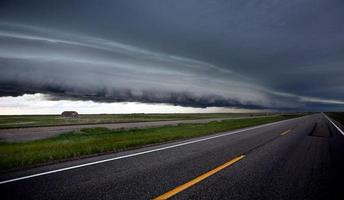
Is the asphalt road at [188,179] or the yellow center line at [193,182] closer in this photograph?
the yellow center line at [193,182]

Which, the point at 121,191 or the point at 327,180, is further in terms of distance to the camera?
the point at 327,180

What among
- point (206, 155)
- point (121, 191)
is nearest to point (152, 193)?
point (121, 191)

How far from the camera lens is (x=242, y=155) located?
24.6 feet

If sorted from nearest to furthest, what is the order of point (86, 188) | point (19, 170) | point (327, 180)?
point (86, 188) < point (327, 180) < point (19, 170)

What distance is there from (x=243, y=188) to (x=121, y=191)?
2.71m

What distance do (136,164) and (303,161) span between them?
5.92m

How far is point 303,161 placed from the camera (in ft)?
22.2

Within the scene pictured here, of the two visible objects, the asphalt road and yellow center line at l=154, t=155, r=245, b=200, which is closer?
yellow center line at l=154, t=155, r=245, b=200

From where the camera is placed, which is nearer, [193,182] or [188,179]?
[193,182]

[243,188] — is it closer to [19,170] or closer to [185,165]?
[185,165]

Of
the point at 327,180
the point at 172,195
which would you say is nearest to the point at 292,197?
the point at 327,180

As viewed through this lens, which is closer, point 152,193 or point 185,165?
point 152,193

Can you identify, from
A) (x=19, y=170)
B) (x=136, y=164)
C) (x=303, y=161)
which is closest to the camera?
(x=19, y=170)

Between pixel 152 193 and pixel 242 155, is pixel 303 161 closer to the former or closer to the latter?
pixel 242 155
